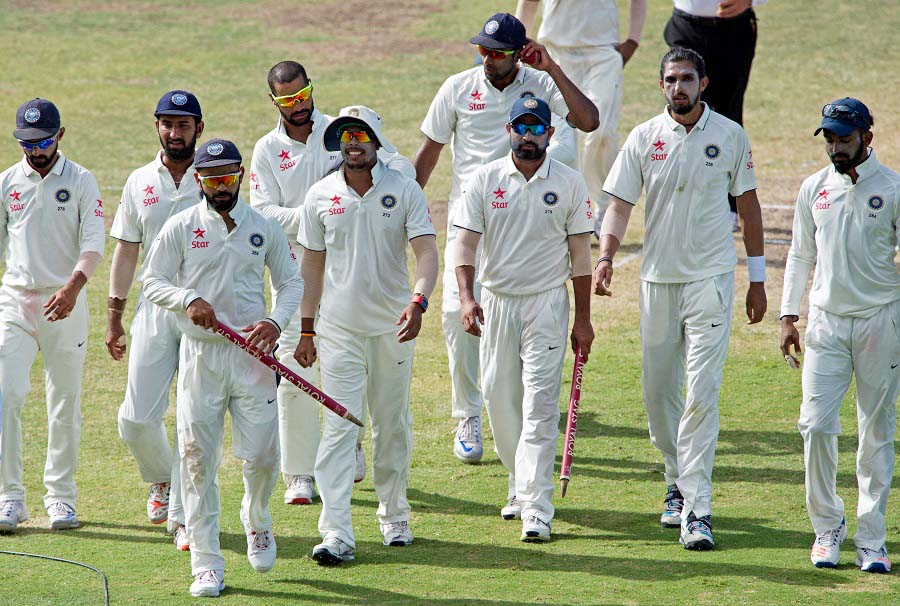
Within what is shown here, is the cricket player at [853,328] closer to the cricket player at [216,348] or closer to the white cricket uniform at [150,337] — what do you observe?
the cricket player at [216,348]

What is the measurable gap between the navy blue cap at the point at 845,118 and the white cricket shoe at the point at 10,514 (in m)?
5.23

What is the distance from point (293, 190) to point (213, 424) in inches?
76.8

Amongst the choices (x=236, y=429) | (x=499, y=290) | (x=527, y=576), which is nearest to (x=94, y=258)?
(x=236, y=429)

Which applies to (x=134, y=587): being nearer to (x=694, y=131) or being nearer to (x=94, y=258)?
(x=94, y=258)

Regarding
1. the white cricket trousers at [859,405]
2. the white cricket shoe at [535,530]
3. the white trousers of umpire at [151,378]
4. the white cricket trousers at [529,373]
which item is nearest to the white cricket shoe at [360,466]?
the white cricket trousers at [529,373]

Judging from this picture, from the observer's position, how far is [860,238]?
7508 millimetres

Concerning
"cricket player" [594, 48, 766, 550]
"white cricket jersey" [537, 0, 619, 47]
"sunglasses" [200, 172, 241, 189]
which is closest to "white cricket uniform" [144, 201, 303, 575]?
"sunglasses" [200, 172, 241, 189]

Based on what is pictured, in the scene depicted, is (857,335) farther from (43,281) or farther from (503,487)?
(43,281)

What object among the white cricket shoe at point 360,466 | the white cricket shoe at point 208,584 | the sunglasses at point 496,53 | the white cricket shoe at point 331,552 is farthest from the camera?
the white cricket shoe at point 360,466

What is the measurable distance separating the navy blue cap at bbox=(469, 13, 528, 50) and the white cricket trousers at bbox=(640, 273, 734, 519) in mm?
1881

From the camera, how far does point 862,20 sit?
23297 millimetres

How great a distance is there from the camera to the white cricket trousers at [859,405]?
7.53 m

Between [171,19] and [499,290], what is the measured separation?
17567 millimetres

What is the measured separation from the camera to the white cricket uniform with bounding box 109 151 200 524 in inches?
315
